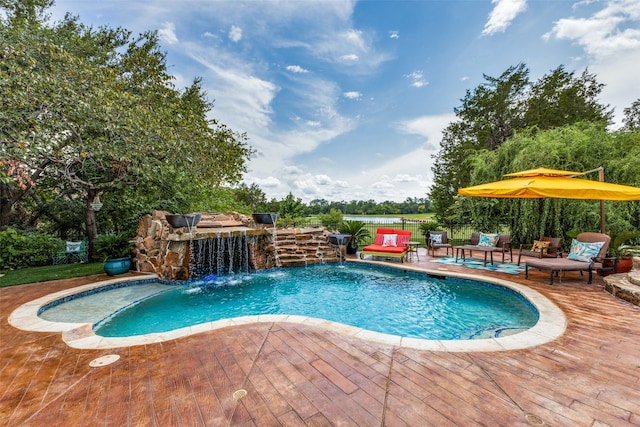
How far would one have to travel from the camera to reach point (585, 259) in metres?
5.39

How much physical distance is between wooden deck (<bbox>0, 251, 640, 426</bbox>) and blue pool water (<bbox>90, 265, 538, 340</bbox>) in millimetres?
1125

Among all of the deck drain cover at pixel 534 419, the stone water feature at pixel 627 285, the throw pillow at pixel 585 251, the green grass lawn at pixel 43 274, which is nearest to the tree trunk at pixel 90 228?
the green grass lawn at pixel 43 274

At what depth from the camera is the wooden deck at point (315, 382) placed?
1.84 m

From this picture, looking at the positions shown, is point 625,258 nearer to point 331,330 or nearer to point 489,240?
point 489,240

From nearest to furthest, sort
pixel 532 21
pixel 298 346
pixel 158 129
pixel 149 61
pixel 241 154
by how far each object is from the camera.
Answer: pixel 298 346 → pixel 158 129 → pixel 532 21 → pixel 149 61 → pixel 241 154

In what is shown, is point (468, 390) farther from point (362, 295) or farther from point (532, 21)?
point (532, 21)

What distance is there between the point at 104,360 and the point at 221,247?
4.90 m

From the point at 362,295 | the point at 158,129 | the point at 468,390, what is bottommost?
the point at 362,295

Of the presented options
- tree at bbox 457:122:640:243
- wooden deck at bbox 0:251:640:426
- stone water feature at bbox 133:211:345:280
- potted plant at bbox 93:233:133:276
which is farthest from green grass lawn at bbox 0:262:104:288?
tree at bbox 457:122:640:243

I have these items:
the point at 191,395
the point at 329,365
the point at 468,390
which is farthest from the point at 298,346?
the point at 468,390

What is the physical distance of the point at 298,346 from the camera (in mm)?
2850

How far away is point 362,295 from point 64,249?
9.82m

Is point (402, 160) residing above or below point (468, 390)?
above

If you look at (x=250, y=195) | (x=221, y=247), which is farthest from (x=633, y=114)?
(x=250, y=195)
